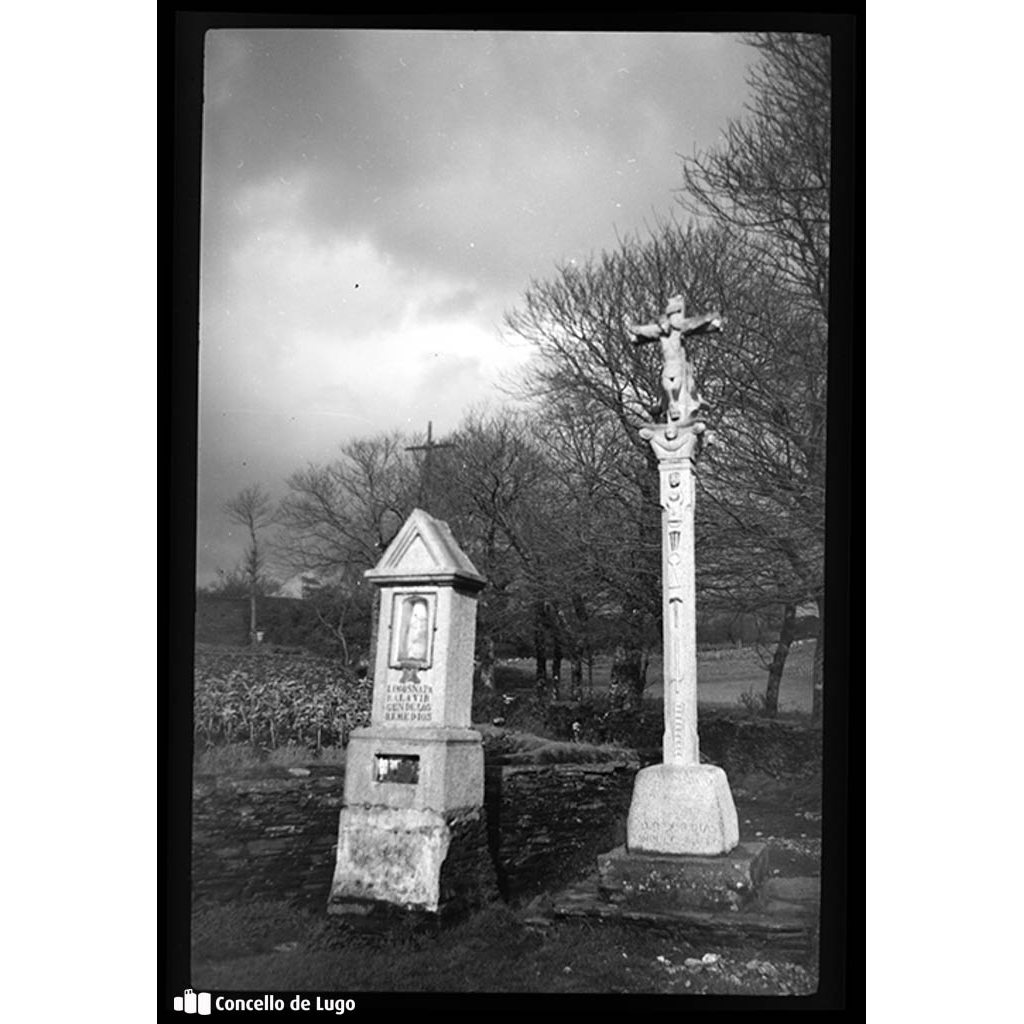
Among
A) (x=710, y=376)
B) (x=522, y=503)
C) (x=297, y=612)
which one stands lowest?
(x=297, y=612)

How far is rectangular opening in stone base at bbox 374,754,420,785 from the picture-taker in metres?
6.16

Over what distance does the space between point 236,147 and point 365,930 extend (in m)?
4.23

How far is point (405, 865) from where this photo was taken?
599 centimetres

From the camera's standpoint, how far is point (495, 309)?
759 cm

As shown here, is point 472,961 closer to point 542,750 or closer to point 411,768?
point 411,768

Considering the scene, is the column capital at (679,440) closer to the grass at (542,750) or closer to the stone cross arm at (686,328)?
the stone cross arm at (686,328)

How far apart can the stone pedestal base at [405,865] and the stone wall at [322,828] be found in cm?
22

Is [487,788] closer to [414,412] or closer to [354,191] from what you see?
[414,412]

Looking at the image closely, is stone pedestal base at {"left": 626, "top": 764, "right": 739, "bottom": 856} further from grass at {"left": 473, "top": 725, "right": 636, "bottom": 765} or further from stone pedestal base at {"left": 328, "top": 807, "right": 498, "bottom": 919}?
grass at {"left": 473, "top": 725, "right": 636, "bottom": 765}

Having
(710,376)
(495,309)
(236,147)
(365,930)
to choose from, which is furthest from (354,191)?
(365,930)

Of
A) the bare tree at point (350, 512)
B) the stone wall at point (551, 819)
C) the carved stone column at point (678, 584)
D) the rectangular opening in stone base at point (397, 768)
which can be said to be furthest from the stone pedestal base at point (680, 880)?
the bare tree at point (350, 512)

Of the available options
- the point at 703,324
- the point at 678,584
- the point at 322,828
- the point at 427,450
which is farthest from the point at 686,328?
the point at 322,828

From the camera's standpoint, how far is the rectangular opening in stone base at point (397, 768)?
616 centimetres

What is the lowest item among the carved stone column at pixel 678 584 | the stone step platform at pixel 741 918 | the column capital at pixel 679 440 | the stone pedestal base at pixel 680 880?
the stone step platform at pixel 741 918
